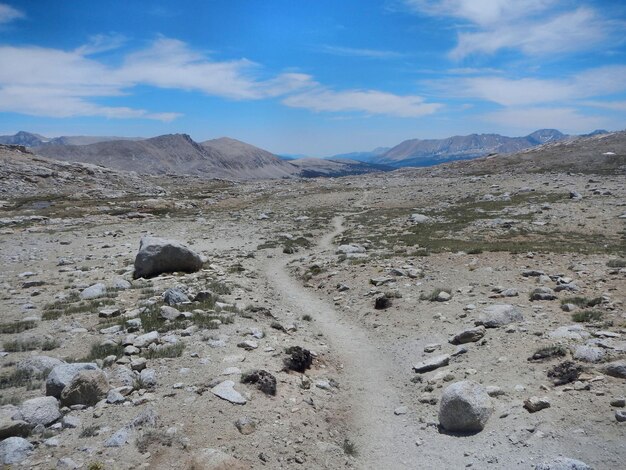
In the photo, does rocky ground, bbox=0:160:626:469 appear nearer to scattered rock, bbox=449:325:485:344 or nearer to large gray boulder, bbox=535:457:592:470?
scattered rock, bbox=449:325:485:344

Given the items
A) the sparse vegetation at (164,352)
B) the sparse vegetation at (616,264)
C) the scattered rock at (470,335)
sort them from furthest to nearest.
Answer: the sparse vegetation at (616,264), the scattered rock at (470,335), the sparse vegetation at (164,352)

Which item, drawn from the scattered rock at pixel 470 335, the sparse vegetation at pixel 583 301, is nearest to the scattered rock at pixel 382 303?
the scattered rock at pixel 470 335

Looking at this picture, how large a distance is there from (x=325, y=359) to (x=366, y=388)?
193 centimetres

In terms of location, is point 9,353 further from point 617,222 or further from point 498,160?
point 498,160

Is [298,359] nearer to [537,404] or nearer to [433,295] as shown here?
[537,404]

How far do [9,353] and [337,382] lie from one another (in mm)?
9321

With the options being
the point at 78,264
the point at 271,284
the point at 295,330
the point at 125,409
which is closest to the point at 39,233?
the point at 78,264

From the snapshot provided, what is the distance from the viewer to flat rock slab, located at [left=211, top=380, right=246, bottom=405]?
9.46m

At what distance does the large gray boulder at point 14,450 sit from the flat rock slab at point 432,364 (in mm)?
9417

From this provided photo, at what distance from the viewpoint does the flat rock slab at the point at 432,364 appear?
1192 centimetres

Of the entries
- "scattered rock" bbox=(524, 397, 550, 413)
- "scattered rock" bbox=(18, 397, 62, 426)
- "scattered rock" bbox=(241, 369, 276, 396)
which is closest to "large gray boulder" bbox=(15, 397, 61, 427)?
"scattered rock" bbox=(18, 397, 62, 426)

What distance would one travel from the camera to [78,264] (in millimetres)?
25031

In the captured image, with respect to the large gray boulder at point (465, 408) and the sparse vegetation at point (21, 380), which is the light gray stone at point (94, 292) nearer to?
the sparse vegetation at point (21, 380)

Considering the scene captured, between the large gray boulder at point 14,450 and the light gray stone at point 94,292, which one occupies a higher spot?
the large gray boulder at point 14,450
